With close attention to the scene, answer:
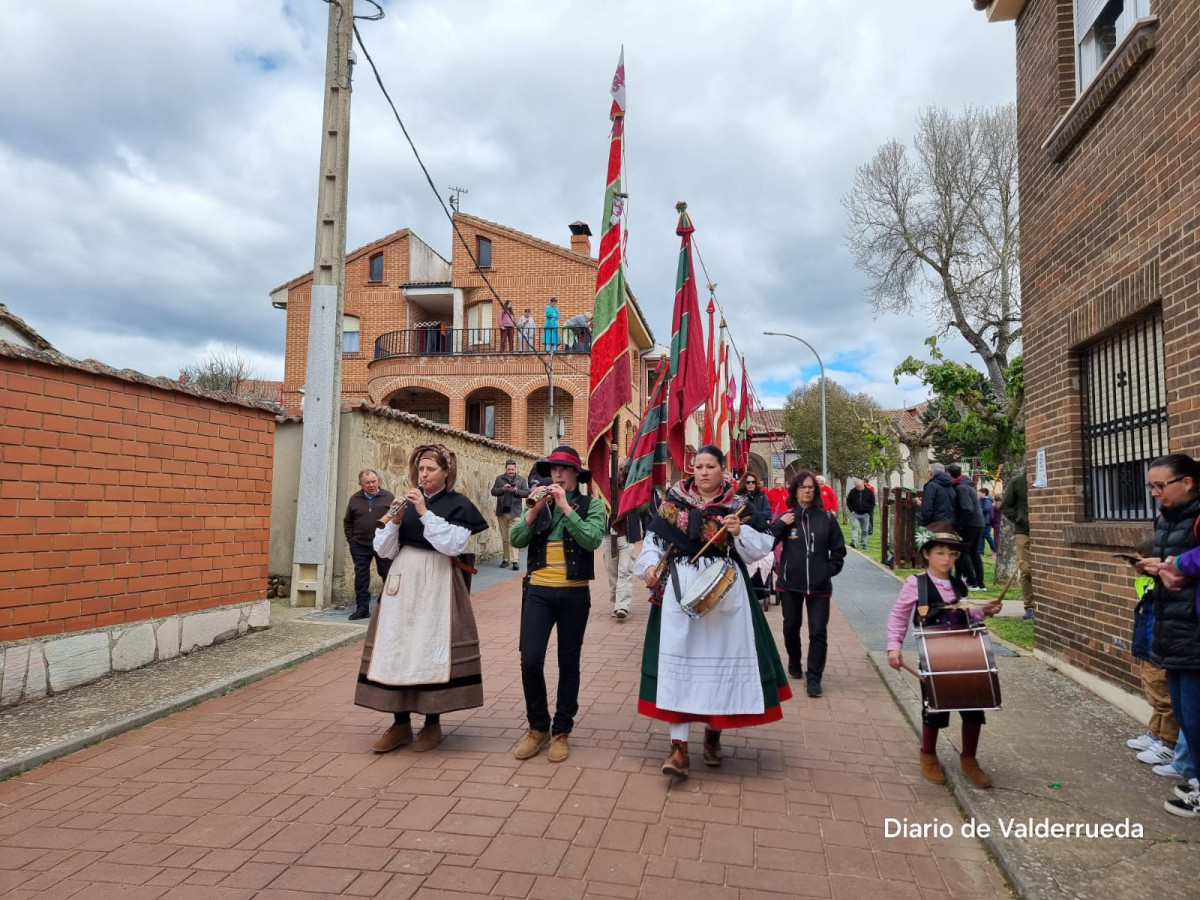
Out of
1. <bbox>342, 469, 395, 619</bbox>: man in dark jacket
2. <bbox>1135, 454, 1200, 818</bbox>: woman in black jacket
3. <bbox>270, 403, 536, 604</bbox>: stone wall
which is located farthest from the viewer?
<bbox>270, 403, 536, 604</bbox>: stone wall

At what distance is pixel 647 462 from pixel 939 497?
24.3 feet

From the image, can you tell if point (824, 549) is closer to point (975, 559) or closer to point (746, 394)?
point (975, 559)

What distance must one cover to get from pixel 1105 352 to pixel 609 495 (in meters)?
4.18

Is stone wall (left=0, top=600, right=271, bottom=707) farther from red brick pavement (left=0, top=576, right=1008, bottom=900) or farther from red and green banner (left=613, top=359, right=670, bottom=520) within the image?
red and green banner (left=613, top=359, right=670, bottom=520)

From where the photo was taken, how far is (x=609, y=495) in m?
5.56

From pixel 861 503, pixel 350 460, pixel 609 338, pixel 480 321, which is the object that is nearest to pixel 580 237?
pixel 480 321

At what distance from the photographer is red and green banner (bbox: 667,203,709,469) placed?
6.46 metres

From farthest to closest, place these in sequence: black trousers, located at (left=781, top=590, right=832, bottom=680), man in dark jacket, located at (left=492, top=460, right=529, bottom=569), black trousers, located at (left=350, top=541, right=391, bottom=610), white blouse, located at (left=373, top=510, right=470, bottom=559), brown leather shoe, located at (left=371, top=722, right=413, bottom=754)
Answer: man in dark jacket, located at (left=492, top=460, right=529, bottom=569), black trousers, located at (left=350, top=541, right=391, bottom=610), black trousers, located at (left=781, top=590, right=832, bottom=680), brown leather shoe, located at (left=371, top=722, right=413, bottom=754), white blouse, located at (left=373, top=510, right=470, bottom=559)

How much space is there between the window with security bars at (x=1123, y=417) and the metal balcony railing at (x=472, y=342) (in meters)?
19.0

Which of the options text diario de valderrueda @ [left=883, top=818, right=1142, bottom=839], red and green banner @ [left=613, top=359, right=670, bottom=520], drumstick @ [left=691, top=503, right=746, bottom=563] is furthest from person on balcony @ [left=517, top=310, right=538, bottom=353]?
text diario de valderrueda @ [left=883, top=818, right=1142, bottom=839]

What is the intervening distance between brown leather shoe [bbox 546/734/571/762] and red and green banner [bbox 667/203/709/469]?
243 centimetres

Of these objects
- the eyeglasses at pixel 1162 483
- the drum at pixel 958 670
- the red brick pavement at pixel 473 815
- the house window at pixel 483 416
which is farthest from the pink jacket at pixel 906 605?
the house window at pixel 483 416

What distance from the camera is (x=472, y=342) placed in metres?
29.2

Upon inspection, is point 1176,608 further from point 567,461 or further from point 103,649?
point 103,649
